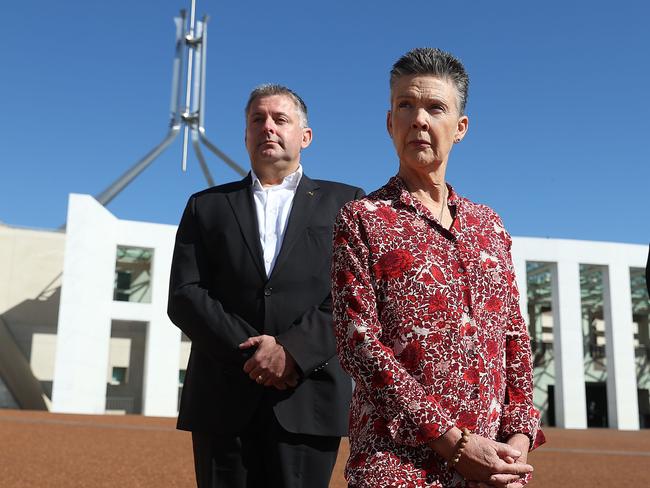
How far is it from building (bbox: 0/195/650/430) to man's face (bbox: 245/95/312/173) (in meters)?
20.4

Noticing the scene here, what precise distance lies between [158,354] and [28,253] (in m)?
7.54

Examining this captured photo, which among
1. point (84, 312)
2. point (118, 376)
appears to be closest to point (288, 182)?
point (84, 312)

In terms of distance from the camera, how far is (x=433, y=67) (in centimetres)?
171

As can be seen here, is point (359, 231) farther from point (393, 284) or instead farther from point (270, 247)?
point (270, 247)

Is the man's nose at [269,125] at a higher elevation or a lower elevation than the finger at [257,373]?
higher

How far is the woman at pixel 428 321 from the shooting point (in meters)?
1.46

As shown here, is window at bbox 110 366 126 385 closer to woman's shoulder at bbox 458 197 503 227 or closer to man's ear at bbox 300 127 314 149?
man's ear at bbox 300 127 314 149

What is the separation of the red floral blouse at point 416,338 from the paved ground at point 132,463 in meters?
4.71

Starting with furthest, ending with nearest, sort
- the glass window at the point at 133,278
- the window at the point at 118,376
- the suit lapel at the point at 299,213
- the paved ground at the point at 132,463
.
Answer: the window at the point at 118,376 < the glass window at the point at 133,278 < the paved ground at the point at 132,463 < the suit lapel at the point at 299,213

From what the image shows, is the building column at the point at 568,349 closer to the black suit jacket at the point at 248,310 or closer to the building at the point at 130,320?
the building at the point at 130,320

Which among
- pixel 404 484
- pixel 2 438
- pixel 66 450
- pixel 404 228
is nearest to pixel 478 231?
pixel 404 228

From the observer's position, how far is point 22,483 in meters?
5.69

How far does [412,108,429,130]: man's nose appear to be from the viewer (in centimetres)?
169

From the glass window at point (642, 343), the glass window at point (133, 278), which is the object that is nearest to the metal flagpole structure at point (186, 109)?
the glass window at point (133, 278)
